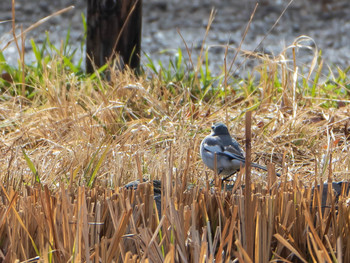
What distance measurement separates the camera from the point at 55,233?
1.69m

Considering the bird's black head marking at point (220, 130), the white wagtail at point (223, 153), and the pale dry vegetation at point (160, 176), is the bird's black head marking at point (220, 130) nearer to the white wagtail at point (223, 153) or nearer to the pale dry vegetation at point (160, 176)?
the white wagtail at point (223, 153)

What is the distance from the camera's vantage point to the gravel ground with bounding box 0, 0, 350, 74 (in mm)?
8961

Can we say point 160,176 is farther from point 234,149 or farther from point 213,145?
point 234,149

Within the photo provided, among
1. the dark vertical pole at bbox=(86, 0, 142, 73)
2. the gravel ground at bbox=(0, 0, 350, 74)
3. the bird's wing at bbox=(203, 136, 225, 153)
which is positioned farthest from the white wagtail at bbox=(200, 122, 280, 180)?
the gravel ground at bbox=(0, 0, 350, 74)

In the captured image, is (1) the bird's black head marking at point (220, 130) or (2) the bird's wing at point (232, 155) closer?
(2) the bird's wing at point (232, 155)

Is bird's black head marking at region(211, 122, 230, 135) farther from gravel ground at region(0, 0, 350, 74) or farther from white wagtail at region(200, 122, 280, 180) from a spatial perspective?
gravel ground at region(0, 0, 350, 74)

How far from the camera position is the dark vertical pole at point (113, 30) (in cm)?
497

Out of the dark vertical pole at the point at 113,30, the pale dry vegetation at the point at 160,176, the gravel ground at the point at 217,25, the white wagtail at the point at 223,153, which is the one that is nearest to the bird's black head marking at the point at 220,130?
the white wagtail at the point at 223,153

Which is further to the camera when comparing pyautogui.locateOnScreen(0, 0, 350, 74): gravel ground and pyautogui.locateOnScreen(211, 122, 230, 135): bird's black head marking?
pyautogui.locateOnScreen(0, 0, 350, 74): gravel ground

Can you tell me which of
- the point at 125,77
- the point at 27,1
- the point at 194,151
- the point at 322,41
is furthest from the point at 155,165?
the point at 27,1

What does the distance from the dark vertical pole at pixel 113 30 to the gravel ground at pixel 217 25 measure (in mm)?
2777

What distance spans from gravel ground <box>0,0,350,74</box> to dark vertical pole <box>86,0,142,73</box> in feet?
9.11

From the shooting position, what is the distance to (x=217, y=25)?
35.4 feet

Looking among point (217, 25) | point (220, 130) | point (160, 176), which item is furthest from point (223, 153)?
point (217, 25)
